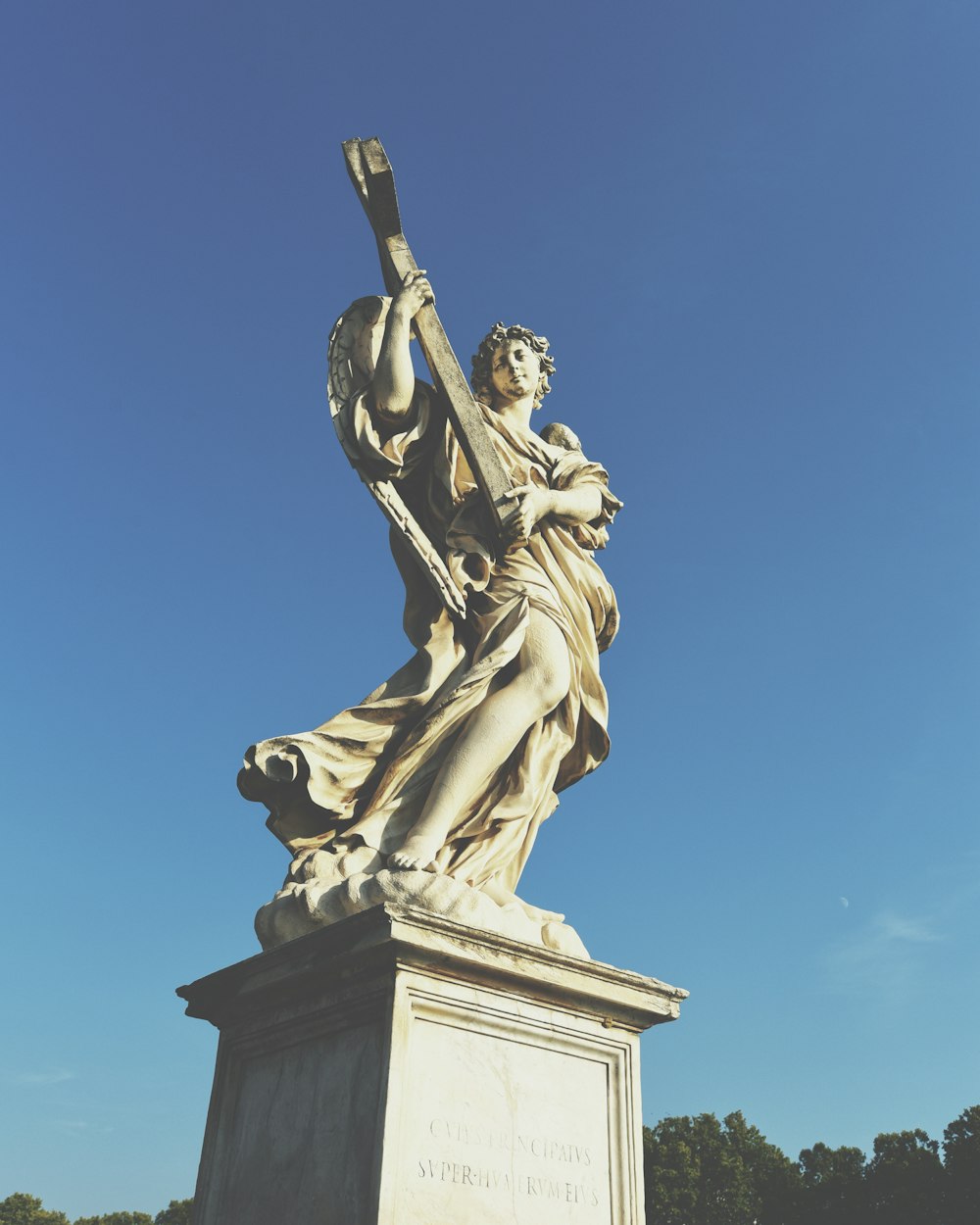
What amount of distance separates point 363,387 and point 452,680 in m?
1.69

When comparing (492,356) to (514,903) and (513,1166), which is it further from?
(513,1166)

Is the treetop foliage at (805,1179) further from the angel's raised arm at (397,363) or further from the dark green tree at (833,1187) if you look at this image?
the angel's raised arm at (397,363)

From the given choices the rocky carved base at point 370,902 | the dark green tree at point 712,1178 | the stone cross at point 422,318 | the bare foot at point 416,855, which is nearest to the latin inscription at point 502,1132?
the rocky carved base at point 370,902

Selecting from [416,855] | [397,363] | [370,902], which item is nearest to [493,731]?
[416,855]

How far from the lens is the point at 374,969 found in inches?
170

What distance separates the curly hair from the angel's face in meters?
0.03

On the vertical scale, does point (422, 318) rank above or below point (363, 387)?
above

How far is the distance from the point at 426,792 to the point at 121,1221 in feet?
177

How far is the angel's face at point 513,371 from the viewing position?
6.85 metres

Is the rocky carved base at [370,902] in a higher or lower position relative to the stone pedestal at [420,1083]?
higher

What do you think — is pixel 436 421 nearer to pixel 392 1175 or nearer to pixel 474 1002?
pixel 474 1002

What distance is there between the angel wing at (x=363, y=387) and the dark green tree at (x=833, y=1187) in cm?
3550

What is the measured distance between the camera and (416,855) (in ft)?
16.1

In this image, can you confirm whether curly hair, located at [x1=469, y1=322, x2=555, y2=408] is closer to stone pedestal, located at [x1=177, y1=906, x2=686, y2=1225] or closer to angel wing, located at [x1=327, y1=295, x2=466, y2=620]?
angel wing, located at [x1=327, y1=295, x2=466, y2=620]
